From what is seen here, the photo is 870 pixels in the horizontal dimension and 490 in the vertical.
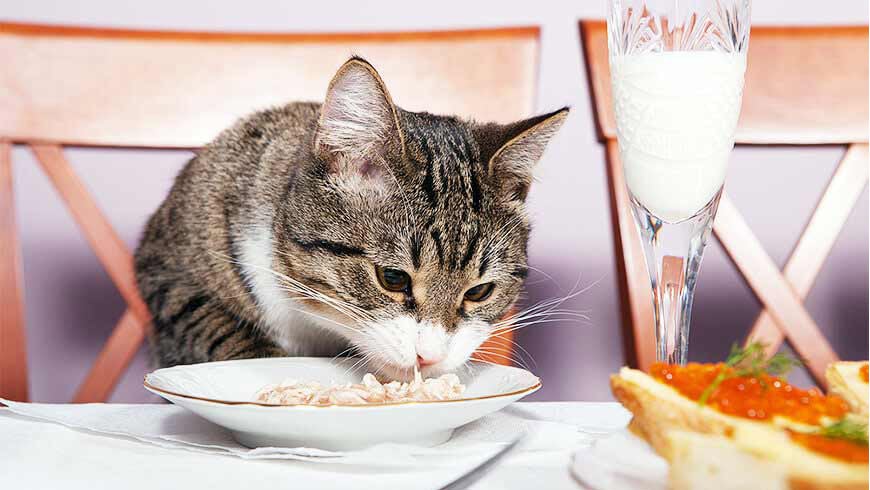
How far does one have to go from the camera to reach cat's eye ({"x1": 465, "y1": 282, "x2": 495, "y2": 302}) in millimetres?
973

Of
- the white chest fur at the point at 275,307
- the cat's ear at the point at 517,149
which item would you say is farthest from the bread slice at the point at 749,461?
the white chest fur at the point at 275,307

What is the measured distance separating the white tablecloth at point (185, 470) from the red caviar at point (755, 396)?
0.10 meters

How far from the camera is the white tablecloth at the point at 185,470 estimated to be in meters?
0.59

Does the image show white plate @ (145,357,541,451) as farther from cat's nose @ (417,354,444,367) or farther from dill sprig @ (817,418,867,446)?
dill sprig @ (817,418,867,446)

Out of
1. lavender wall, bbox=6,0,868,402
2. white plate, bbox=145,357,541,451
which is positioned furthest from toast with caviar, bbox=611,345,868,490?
lavender wall, bbox=6,0,868,402

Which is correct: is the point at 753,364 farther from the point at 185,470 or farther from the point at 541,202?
the point at 541,202

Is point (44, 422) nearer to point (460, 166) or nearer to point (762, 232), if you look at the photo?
point (460, 166)

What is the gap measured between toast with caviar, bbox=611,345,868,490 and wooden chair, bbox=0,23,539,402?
3.18ft

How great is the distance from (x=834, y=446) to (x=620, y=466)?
0.41 ft

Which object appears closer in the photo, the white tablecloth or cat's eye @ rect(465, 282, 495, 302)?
the white tablecloth

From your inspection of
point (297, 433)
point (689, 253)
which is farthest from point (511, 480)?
point (689, 253)

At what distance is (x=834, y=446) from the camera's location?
0.48 metres

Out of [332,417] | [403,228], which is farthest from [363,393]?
[403,228]

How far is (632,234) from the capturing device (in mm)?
1396
